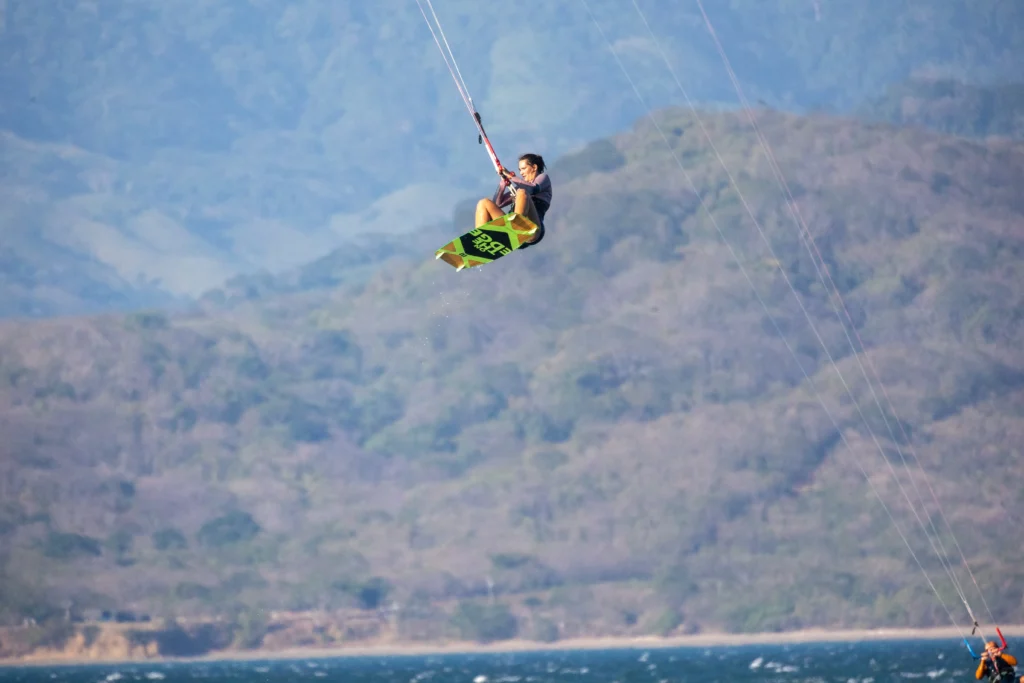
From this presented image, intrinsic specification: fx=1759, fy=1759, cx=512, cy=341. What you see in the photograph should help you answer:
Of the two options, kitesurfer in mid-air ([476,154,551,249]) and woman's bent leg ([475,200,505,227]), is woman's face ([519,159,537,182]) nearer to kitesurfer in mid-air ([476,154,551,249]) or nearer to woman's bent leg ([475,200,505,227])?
kitesurfer in mid-air ([476,154,551,249])

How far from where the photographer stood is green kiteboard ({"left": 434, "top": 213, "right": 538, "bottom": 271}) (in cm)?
3666

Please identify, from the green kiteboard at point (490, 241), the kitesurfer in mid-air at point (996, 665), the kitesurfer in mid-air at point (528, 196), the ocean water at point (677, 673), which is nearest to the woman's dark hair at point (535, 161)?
the kitesurfer in mid-air at point (528, 196)

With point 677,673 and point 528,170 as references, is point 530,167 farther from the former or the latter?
point 677,673

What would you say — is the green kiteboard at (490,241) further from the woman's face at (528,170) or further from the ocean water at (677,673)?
the ocean water at (677,673)

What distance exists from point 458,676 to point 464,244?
5491 inches

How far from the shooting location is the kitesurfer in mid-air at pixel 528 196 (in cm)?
3650

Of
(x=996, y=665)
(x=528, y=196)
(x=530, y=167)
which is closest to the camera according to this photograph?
(x=528, y=196)

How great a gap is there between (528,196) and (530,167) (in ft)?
2.70

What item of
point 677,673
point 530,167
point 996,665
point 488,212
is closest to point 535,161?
point 530,167

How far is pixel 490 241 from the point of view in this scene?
37.1 m

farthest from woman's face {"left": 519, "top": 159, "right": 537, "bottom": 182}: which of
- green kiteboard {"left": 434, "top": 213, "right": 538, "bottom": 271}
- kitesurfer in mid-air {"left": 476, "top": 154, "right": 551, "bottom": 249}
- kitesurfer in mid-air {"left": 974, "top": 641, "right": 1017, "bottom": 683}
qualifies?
kitesurfer in mid-air {"left": 974, "top": 641, "right": 1017, "bottom": 683}

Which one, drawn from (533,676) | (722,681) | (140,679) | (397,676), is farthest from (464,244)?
(140,679)

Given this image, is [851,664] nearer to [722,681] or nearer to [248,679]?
[722,681]

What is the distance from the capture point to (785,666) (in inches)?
6693
